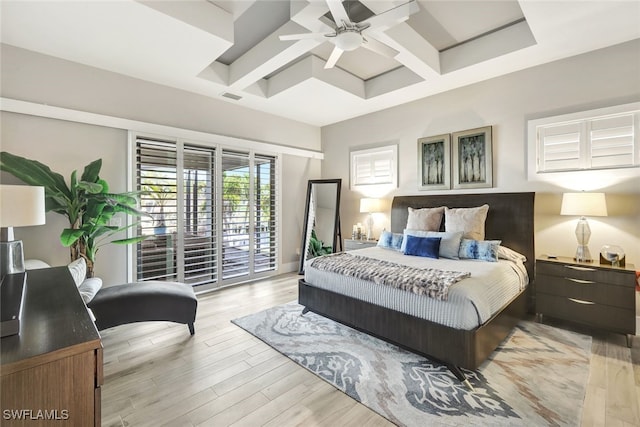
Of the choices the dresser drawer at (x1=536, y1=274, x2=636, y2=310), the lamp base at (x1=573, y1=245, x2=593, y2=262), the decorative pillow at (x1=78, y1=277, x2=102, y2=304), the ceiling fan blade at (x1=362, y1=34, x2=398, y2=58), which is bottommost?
the dresser drawer at (x1=536, y1=274, x2=636, y2=310)

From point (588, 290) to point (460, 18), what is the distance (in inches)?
121

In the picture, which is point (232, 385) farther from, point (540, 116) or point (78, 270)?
point (540, 116)

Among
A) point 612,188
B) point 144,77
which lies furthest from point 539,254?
point 144,77

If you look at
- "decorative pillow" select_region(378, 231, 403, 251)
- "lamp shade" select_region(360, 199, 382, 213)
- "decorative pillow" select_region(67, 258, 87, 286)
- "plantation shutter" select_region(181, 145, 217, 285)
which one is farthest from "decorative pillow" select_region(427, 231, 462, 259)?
"decorative pillow" select_region(67, 258, 87, 286)

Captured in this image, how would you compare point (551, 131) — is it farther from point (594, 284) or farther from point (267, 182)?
point (267, 182)

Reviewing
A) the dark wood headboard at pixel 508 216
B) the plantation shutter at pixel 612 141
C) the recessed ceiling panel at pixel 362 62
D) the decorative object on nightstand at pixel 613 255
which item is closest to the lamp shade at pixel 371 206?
the dark wood headboard at pixel 508 216

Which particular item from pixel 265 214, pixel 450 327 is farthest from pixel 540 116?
pixel 265 214

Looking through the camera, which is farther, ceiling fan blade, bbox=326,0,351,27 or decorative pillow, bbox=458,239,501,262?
decorative pillow, bbox=458,239,501,262

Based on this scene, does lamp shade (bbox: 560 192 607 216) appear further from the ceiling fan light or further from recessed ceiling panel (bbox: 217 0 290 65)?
recessed ceiling panel (bbox: 217 0 290 65)

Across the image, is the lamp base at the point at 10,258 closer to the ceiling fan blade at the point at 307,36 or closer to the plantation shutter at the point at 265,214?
the ceiling fan blade at the point at 307,36

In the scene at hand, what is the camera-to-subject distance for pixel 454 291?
2.25 metres

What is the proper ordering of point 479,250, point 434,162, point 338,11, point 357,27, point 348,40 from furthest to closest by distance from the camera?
point 434,162, point 479,250, point 348,40, point 357,27, point 338,11

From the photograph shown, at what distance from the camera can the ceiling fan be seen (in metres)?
2.23

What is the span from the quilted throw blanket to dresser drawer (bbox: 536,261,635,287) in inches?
51.9
